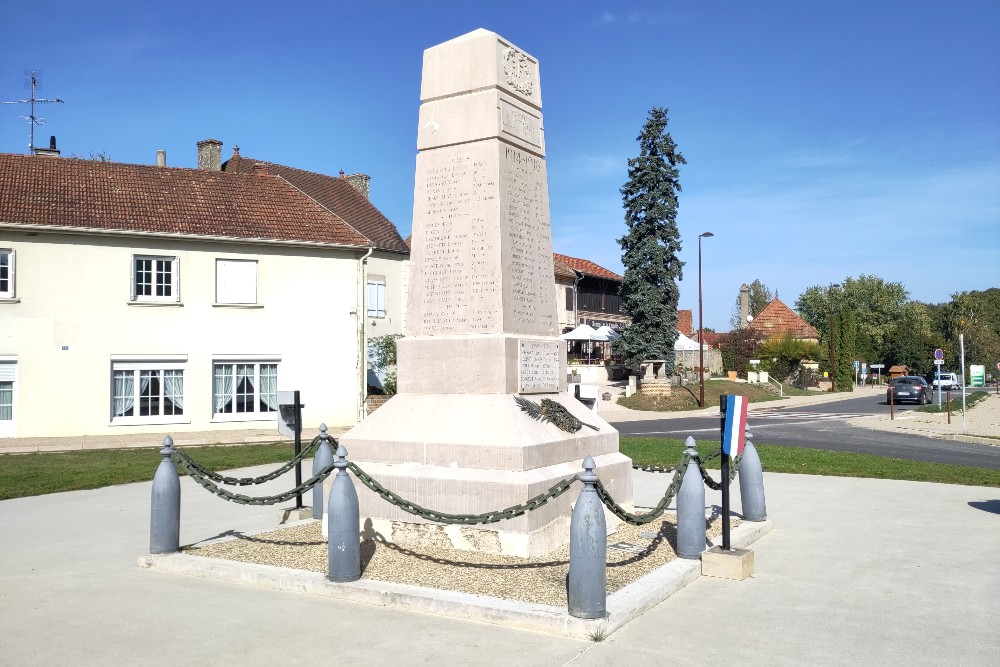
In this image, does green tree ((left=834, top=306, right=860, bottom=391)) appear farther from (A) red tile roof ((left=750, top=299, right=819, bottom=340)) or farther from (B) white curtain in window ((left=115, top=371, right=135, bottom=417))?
(B) white curtain in window ((left=115, top=371, right=135, bottom=417))

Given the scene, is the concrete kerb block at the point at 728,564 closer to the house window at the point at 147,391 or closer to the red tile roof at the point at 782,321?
the house window at the point at 147,391

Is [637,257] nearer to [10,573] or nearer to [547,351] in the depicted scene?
[547,351]

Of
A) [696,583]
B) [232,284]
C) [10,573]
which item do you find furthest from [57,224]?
[696,583]

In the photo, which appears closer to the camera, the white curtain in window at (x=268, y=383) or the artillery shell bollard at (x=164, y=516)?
the artillery shell bollard at (x=164, y=516)

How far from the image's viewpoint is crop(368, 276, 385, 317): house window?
29969 millimetres

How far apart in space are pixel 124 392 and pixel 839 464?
19.6m

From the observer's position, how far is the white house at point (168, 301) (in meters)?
23.2

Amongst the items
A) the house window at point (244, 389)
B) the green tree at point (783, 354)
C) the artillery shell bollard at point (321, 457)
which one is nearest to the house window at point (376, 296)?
the house window at point (244, 389)

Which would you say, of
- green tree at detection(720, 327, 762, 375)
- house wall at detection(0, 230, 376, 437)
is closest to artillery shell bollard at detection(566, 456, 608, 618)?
house wall at detection(0, 230, 376, 437)

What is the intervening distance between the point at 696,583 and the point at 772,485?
21.3 ft

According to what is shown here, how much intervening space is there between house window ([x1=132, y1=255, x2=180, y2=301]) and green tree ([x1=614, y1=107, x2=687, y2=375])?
22898 millimetres

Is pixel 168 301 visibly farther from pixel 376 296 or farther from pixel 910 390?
pixel 910 390

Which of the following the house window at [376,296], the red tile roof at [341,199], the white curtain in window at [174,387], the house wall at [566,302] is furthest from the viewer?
the house wall at [566,302]

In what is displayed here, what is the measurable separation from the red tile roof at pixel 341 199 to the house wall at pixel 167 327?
4563 millimetres
